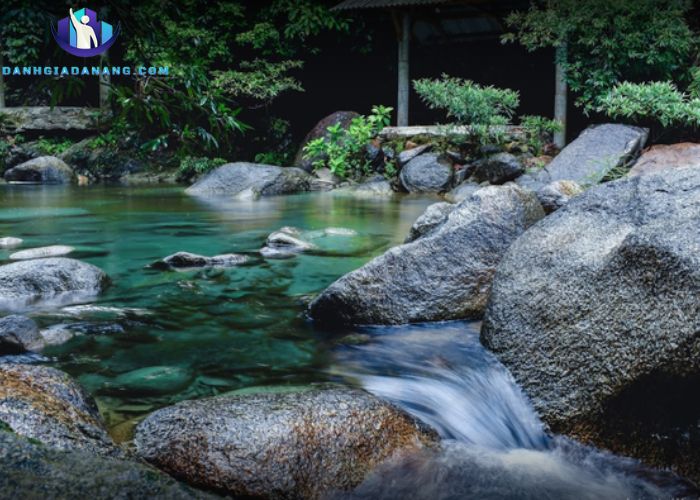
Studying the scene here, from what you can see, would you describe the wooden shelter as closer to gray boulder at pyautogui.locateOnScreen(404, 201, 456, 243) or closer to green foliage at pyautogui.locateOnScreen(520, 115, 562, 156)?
green foliage at pyautogui.locateOnScreen(520, 115, 562, 156)

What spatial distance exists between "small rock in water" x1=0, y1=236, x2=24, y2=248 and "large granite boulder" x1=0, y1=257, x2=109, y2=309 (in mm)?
2048

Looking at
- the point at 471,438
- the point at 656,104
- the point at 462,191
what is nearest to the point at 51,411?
the point at 471,438

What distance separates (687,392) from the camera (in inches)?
107

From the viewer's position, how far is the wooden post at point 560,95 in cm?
1341

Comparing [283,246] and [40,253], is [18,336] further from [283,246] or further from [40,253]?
[283,246]

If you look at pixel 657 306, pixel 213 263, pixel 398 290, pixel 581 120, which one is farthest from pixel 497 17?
pixel 657 306

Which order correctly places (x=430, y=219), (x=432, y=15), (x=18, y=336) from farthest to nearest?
(x=432, y=15) → (x=430, y=219) → (x=18, y=336)

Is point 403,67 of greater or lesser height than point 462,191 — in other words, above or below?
above

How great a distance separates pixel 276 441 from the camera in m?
Answer: 2.57

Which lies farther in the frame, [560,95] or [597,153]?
[560,95]

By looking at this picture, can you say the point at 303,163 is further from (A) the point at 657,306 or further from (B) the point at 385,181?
(A) the point at 657,306

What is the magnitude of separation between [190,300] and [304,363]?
1669 mm

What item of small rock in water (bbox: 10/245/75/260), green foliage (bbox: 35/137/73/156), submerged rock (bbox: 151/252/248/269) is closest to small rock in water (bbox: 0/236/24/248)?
small rock in water (bbox: 10/245/75/260)

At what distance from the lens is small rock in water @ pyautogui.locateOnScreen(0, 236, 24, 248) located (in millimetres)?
7204
